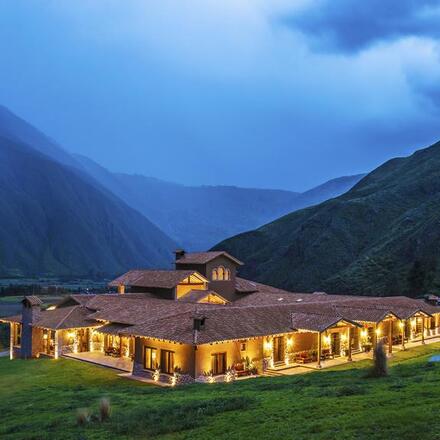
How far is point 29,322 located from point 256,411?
114ft

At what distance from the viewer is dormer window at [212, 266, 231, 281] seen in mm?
58781

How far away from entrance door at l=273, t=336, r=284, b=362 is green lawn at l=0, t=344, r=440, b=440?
12.3 metres

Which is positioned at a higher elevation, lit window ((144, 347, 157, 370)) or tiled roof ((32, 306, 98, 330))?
tiled roof ((32, 306, 98, 330))

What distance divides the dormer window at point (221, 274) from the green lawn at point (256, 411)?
29347 mm

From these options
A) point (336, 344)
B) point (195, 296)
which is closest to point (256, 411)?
point (336, 344)

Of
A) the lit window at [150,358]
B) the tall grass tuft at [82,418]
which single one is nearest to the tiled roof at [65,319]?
the lit window at [150,358]

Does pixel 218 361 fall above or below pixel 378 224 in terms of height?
below

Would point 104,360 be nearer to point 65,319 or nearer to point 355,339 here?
point 65,319

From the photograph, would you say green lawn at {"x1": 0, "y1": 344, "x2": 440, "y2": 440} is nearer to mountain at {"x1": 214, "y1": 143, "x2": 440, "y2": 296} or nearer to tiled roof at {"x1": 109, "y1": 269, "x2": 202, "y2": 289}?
tiled roof at {"x1": 109, "y1": 269, "x2": 202, "y2": 289}

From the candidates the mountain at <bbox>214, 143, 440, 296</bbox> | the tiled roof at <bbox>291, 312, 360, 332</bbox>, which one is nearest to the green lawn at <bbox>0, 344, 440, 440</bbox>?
the tiled roof at <bbox>291, 312, 360, 332</bbox>

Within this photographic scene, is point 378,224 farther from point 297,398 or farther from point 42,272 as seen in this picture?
point 42,272

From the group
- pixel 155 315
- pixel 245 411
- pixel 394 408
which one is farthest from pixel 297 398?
pixel 155 315

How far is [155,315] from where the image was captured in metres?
43.0

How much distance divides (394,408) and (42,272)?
641 feet
